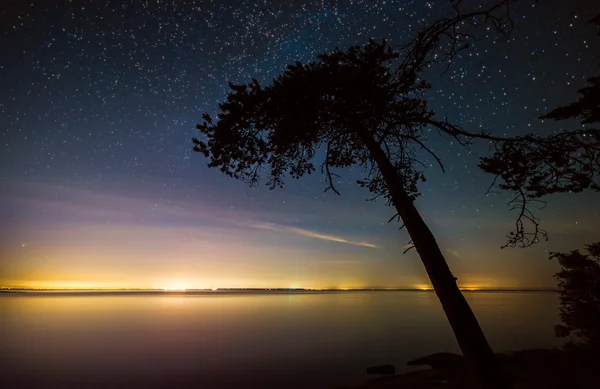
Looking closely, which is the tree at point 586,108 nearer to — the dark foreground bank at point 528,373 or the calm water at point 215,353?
the dark foreground bank at point 528,373

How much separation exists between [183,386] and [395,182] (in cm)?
2148

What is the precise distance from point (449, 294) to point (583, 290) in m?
15.4

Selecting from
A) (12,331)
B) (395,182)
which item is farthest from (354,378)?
(12,331)

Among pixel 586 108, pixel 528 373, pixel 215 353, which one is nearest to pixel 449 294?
pixel 586 108

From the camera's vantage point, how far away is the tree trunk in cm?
621

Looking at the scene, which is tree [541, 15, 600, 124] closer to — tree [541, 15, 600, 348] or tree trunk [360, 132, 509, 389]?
tree trunk [360, 132, 509, 389]

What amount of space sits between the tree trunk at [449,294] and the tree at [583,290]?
46.5 ft

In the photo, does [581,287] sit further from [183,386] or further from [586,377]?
Answer: [183,386]

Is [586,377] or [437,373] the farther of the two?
[437,373]

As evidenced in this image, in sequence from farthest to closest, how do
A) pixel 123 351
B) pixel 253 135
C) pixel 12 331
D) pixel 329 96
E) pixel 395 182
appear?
pixel 12 331 → pixel 123 351 → pixel 253 135 → pixel 329 96 → pixel 395 182

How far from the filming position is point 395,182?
762cm

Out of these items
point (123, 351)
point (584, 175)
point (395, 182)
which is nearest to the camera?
point (584, 175)

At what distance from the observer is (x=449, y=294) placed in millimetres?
6660

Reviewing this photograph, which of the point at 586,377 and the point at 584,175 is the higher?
the point at 584,175
